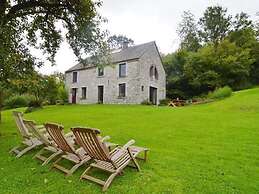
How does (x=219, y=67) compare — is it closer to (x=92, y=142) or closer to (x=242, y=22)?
(x=242, y=22)

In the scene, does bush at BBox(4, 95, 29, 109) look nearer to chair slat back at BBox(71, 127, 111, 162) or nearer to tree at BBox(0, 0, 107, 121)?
tree at BBox(0, 0, 107, 121)

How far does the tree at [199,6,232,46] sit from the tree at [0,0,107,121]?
34622mm

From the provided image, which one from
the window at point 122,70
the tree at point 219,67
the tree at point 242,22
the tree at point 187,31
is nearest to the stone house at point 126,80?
the window at point 122,70

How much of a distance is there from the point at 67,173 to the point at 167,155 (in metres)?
2.73

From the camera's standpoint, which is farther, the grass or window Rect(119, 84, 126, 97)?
window Rect(119, 84, 126, 97)

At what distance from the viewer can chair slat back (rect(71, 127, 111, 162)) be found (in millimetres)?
4891

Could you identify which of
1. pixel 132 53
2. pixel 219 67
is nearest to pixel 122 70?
pixel 132 53

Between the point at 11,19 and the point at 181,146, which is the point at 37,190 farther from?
the point at 11,19

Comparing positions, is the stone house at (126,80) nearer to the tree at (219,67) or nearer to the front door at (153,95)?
the front door at (153,95)

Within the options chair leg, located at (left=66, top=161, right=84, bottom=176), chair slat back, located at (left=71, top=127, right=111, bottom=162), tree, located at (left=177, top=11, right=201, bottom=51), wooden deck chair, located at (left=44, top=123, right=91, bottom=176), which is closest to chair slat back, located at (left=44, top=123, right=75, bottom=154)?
wooden deck chair, located at (left=44, top=123, right=91, bottom=176)

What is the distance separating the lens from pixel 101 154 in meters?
5.17

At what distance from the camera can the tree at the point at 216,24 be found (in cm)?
4466

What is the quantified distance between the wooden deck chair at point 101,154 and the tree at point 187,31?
144 feet

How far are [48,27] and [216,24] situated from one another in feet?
119
